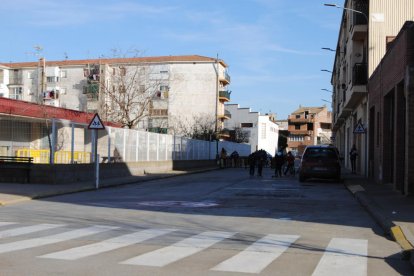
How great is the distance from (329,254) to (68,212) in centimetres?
752

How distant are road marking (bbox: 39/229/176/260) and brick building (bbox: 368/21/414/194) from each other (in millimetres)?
9058

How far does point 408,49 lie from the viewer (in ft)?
55.0

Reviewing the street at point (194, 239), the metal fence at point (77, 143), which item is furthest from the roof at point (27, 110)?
the street at point (194, 239)

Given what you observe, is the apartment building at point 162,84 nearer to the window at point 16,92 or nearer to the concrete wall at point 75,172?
the window at point 16,92

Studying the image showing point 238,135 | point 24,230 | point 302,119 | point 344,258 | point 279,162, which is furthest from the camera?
point 302,119

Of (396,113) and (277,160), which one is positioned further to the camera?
(277,160)

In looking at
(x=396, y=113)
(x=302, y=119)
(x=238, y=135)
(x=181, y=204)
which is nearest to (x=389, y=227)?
(x=181, y=204)

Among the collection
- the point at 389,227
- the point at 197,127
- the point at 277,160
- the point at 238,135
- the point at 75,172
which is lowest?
the point at 389,227

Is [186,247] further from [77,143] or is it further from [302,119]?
[302,119]

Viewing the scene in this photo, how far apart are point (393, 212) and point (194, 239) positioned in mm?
5651

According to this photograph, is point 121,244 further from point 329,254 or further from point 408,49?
point 408,49

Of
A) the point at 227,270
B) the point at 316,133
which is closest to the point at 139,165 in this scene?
the point at 227,270

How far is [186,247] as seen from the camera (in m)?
8.78

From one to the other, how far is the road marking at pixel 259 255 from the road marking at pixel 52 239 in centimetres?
312
